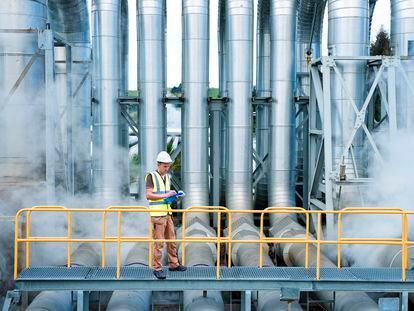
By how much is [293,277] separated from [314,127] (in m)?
6.19

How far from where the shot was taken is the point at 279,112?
15.0 m

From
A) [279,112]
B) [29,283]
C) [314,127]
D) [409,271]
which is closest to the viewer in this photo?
[29,283]

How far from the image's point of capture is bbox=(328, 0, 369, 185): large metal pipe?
13.0 metres

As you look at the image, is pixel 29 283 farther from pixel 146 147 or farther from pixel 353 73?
pixel 353 73

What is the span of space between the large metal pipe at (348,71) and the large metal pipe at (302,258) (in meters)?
1.67

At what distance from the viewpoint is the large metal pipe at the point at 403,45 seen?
520 inches

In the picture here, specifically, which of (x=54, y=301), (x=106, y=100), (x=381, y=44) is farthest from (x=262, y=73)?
(x=381, y=44)

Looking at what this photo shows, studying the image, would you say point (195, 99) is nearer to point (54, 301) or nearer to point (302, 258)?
point (302, 258)

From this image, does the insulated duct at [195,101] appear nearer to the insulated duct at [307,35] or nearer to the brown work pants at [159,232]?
the insulated duct at [307,35]

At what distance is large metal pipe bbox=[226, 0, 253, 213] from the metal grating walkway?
20.3 feet

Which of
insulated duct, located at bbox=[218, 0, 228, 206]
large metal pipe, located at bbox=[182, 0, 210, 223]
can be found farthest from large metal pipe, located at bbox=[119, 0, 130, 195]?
insulated duct, located at bbox=[218, 0, 228, 206]

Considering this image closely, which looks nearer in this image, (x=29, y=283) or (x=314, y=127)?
(x=29, y=283)

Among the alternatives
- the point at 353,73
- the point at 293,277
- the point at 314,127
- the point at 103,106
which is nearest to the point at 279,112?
the point at 314,127

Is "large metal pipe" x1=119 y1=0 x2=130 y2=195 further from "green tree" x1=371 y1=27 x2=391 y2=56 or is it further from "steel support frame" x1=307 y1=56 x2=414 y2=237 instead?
"green tree" x1=371 y1=27 x2=391 y2=56
